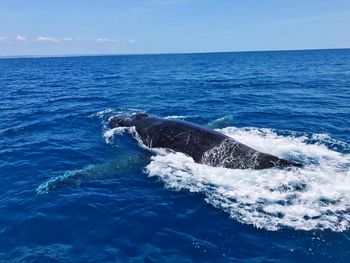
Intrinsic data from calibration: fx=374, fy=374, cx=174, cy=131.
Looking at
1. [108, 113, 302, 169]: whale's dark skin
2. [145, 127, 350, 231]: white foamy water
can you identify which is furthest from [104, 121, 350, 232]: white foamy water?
[108, 113, 302, 169]: whale's dark skin

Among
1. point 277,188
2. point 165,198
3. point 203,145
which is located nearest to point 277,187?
point 277,188

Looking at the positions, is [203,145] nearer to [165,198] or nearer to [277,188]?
[165,198]

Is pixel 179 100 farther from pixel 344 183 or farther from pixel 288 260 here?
pixel 288 260

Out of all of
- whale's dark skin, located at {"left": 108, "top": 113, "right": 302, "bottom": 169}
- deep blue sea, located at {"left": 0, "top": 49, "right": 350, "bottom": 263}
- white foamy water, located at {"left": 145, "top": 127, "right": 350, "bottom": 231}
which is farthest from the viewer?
whale's dark skin, located at {"left": 108, "top": 113, "right": 302, "bottom": 169}

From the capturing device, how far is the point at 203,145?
18859 mm

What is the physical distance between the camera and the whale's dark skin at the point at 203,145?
16994mm

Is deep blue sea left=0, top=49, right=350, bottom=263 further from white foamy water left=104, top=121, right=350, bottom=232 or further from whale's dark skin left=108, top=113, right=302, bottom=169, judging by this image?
whale's dark skin left=108, top=113, right=302, bottom=169

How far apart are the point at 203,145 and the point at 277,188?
188 inches

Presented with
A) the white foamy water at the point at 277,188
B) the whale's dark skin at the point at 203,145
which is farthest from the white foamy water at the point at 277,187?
the whale's dark skin at the point at 203,145

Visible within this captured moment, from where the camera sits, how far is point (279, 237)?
12.1m

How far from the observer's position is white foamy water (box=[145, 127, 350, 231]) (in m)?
13.1

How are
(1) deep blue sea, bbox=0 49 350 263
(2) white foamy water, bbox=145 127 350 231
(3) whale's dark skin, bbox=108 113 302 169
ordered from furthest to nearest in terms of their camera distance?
1. (3) whale's dark skin, bbox=108 113 302 169
2. (2) white foamy water, bbox=145 127 350 231
3. (1) deep blue sea, bbox=0 49 350 263

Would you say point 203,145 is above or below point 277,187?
above

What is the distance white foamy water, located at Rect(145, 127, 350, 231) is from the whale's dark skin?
0.36 metres
